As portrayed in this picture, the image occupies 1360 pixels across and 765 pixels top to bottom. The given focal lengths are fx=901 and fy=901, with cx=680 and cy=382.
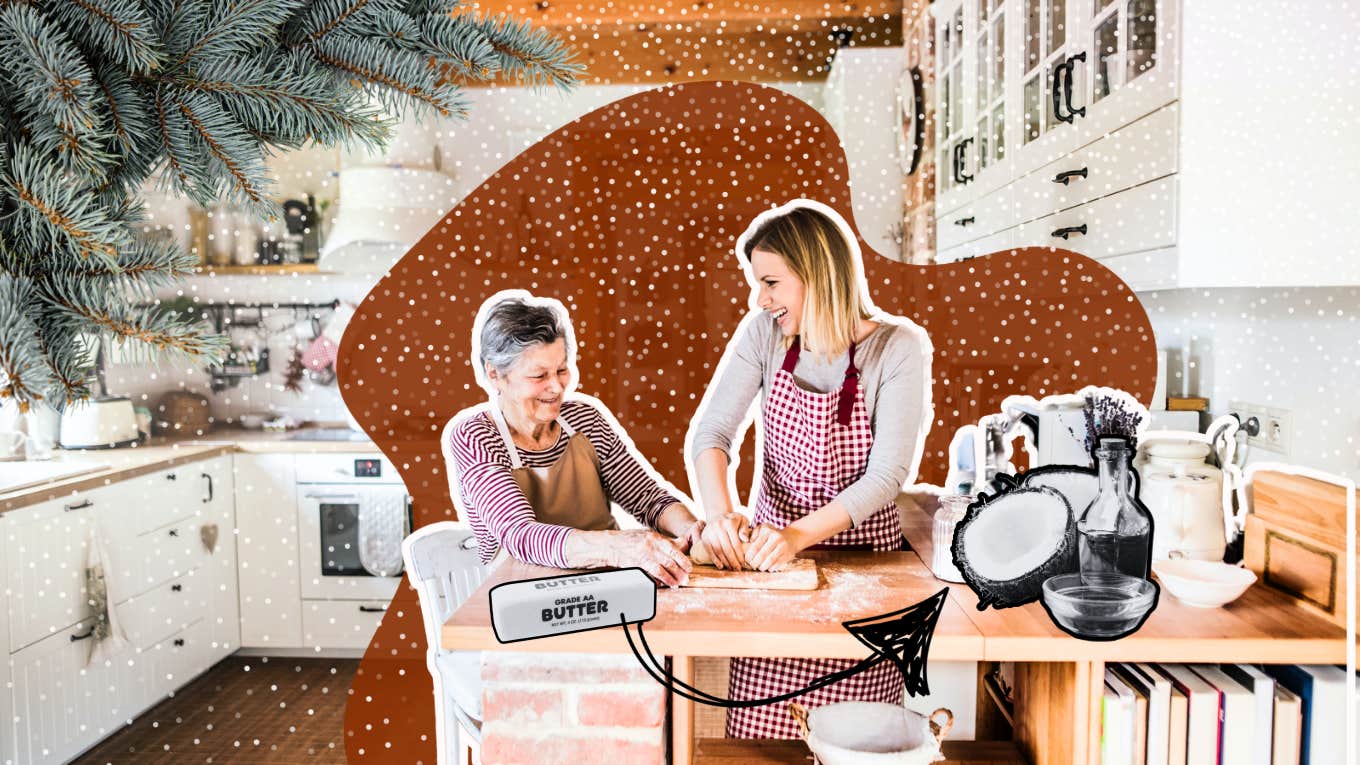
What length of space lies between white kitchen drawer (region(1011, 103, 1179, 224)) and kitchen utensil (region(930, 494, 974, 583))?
1.71 ft

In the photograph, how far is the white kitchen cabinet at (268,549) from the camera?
91.0 inches

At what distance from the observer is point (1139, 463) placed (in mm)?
1330

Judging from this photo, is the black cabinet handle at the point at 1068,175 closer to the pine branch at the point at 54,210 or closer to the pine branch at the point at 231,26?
the pine branch at the point at 231,26

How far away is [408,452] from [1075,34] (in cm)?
130

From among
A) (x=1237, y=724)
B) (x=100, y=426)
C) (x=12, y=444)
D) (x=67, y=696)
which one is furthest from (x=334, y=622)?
(x=1237, y=724)

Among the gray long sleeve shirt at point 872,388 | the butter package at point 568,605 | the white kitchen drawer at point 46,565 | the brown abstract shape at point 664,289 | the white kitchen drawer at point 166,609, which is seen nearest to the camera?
the butter package at point 568,605

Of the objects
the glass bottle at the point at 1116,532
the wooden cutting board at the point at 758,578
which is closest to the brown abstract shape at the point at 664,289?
the wooden cutting board at the point at 758,578

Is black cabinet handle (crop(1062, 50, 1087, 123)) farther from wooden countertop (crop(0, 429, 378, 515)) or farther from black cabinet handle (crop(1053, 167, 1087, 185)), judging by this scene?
wooden countertop (crop(0, 429, 378, 515))

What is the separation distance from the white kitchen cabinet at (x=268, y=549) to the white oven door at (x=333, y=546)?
0.03 metres

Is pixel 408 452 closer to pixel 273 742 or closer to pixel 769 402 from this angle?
pixel 769 402

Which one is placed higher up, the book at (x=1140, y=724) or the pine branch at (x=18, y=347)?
the pine branch at (x=18, y=347)

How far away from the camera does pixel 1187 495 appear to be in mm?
1267

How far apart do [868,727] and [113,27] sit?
1.06 m

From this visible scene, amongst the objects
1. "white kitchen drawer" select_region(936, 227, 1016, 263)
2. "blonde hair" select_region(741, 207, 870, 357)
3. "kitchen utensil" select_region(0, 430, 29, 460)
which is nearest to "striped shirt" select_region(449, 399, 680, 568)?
"blonde hair" select_region(741, 207, 870, 357)
